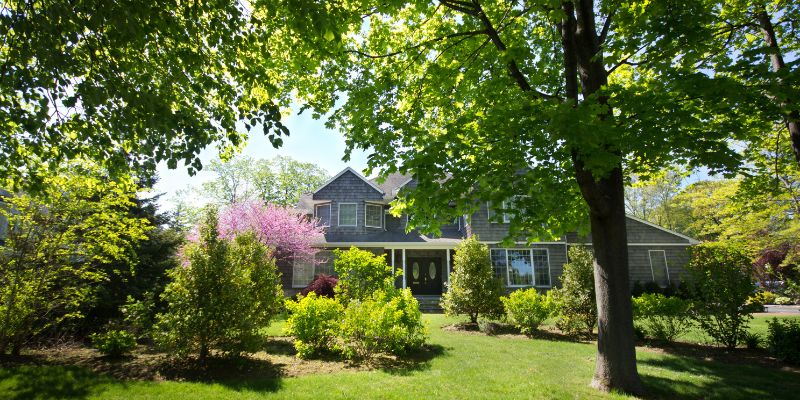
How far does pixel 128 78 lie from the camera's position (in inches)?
232

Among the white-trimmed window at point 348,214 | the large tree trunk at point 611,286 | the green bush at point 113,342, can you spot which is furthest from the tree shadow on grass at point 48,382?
the white-trimmed window at point 348,214

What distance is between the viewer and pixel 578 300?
12016 millimetres

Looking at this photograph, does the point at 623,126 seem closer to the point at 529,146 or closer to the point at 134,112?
the point at 529,146

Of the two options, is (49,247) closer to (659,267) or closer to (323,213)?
(323,213)

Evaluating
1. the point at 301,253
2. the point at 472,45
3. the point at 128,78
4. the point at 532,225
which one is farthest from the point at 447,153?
the point at 301,253

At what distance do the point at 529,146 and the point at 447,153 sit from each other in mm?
1358

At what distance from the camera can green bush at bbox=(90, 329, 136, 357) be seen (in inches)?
320

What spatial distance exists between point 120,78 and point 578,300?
12061mm

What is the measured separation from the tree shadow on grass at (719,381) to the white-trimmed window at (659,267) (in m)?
15.3

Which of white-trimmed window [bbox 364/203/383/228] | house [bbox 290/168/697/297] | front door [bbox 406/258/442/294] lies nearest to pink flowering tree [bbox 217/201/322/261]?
house [bbox 290/168/697/297]

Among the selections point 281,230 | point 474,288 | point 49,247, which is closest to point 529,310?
point 474,288

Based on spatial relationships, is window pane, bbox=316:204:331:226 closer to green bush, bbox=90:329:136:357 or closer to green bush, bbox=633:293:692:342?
green bush, bbox=90:329:136:357

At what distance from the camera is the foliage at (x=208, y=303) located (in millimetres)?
7281

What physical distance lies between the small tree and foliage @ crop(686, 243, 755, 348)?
5.58 metres
